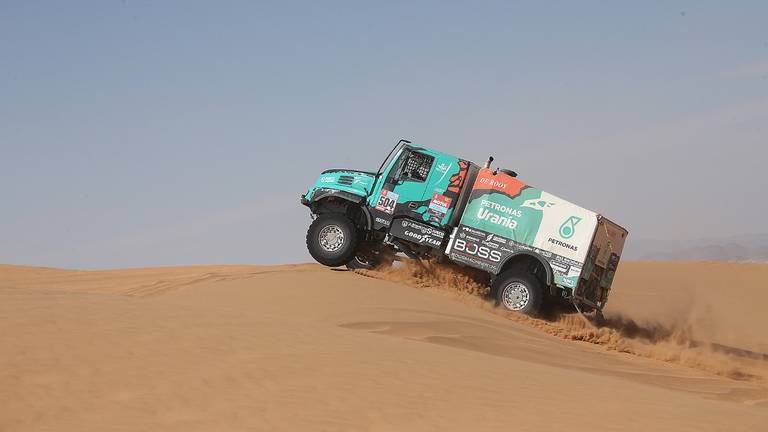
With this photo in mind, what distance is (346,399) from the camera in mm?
6832

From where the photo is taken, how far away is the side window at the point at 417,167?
15.9 meters

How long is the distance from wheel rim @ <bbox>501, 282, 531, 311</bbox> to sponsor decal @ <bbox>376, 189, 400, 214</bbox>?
8.18 ft

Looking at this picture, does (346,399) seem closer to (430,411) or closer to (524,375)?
(430,411)

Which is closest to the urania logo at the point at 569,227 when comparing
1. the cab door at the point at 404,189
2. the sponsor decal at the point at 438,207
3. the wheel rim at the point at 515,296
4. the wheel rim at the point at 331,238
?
the wheel rim at the point at 515,296

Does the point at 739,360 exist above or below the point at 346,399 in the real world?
above

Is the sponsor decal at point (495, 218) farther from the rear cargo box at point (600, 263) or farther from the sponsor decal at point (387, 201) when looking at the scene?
the sponsor decal at point (387, 201)

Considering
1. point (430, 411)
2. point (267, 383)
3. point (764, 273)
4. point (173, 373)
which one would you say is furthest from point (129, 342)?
point (764, 273)

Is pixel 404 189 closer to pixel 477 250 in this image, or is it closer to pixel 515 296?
pixel 477 250

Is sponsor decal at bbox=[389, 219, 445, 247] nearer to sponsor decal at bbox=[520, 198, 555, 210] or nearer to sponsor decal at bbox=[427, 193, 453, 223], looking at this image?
sponsor decal at bbox=[427, 193, 453, 223]

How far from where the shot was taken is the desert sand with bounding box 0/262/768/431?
6.36 metres

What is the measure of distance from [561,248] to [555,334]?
4.92ft

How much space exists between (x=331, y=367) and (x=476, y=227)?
324 inches

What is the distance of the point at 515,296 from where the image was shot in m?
15.6

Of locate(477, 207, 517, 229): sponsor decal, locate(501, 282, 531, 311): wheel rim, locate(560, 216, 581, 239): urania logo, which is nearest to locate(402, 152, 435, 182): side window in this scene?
locate(477, 207, 517, 229): sponsor decal
